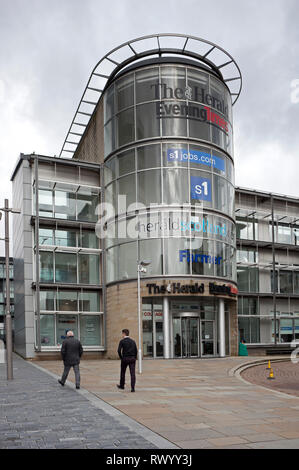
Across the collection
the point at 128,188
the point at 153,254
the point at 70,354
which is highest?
the point at 128,188

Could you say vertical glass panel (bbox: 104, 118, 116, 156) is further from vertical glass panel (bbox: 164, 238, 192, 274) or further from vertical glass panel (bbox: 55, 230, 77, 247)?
vertical glass panel (bbox: 164, 238, 192, 274)

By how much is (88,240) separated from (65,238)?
5.15 ft

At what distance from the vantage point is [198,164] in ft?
104

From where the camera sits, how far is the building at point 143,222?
30.8 metres

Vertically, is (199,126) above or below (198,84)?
below

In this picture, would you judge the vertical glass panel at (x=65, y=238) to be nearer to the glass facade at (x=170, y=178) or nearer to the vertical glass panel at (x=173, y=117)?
the glass facade at (x=170, y=178)

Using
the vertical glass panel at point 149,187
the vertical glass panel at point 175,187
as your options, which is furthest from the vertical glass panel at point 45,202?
the vertical glass panel at point 175,187

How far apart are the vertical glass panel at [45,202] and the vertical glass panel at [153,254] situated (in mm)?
6402

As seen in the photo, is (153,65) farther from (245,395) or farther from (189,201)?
(245,395)

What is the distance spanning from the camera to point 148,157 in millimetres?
31766

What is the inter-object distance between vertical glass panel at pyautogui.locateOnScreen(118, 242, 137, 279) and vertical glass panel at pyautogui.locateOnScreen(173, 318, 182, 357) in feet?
12.3

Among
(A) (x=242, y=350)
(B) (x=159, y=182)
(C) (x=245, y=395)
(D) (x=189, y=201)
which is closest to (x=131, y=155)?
(B) (x=159, y=182)

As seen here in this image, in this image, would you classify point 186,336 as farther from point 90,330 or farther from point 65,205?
point 65,205

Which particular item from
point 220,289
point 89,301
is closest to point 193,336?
point 220,289
